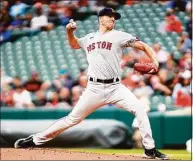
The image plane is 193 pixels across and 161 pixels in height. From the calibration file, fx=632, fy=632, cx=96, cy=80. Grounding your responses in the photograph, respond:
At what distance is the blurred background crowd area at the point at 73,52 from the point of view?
11.1 metres

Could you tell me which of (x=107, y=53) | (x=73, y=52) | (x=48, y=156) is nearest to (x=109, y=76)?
(x=107, y=53)

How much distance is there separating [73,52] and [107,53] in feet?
26.5

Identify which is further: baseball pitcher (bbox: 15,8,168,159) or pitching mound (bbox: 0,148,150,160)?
baseball pitcher (bbox: 15,8,168,159)

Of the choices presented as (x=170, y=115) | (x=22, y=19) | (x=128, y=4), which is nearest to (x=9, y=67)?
(x=22, y=19)

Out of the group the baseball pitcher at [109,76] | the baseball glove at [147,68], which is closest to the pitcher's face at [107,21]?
the baseball pitcher at [109,76]

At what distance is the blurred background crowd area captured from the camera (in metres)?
11.1

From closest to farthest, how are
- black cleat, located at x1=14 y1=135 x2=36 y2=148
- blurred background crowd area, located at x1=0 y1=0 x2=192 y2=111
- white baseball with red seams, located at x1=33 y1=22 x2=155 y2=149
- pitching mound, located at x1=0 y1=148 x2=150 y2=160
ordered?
pitching mound, located at x1=0 y1=148 x2=150 y2=160 → white baseball with red seams, located at x1=33 y1=22 x2=155 y2=149 → black cleat, located at x1=14 y1=135 x2=36 y2=148 → blurred background crowd area, located at x1=0 y1=0 x2=192 y2=111

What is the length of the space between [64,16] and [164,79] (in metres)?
5.07

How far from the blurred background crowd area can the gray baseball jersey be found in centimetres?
405

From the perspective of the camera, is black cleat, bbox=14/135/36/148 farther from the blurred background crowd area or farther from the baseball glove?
the blurred background crowd area

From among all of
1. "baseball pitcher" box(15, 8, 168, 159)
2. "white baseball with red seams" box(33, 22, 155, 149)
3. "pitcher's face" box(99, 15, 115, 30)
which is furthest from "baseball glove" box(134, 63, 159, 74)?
"pitcher's face" box(99, 15, 115, 30)

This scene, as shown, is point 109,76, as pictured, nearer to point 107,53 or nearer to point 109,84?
point 109,84

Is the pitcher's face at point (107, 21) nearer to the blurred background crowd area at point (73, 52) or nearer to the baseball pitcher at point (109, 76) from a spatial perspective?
the baseball pitcher at point (109, 76)

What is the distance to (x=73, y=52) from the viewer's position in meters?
14.2
